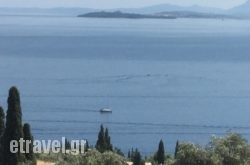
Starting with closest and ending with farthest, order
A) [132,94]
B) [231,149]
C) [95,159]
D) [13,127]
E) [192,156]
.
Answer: [192,156] < [231,149] < [95,159] < [13,127] < [132,94]

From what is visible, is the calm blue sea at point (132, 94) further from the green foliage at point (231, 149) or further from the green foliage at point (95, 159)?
the green foliage at point (95, 159)

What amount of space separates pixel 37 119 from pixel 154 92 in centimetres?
1560

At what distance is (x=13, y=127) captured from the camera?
14.1m

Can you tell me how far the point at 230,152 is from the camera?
1027 cm

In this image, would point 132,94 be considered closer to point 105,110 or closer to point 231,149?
point 105,110

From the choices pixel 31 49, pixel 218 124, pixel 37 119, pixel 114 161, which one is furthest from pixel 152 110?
pixel 31 49

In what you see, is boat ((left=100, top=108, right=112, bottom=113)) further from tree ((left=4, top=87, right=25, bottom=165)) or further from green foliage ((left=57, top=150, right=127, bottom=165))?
green foliage ((left=57, top=150, right=127, bottom=165))

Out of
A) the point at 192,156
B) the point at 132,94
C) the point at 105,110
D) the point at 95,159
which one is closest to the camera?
the point at 192,156

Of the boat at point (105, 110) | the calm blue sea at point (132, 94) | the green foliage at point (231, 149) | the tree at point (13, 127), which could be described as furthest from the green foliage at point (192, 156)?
the boat at point (105, 110)

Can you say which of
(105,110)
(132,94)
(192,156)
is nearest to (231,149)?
(192,156)

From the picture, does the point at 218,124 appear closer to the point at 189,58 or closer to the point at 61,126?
the point at 61,126

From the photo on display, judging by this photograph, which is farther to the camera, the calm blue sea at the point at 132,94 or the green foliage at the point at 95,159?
the calm blue sea at the point at 132,94

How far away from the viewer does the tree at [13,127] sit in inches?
549

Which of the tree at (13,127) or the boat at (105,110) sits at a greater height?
the boat at (105,110)
